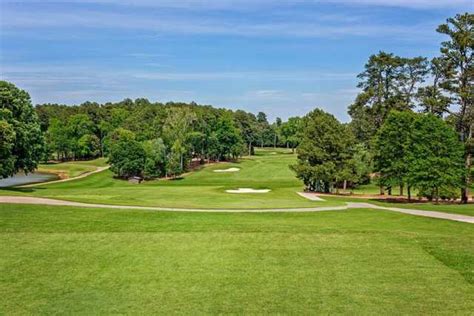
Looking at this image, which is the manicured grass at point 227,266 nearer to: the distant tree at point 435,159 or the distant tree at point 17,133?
the distant tree at point 435,159

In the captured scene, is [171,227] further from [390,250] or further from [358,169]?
[358,169]

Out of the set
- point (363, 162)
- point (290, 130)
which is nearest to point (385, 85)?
point (363, 162)

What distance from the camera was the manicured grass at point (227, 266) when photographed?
11.3m

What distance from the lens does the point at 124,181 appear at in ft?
246

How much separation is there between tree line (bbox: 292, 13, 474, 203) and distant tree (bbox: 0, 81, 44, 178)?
26.4 metres

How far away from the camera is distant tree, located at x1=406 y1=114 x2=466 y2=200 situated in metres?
36.6

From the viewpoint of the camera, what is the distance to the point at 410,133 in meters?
41.5

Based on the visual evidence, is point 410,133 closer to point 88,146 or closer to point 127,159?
point 127,159

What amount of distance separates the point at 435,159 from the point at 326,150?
14.1m

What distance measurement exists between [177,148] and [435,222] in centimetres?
6085

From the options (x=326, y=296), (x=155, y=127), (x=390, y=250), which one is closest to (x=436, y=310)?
(x=326, y=296)

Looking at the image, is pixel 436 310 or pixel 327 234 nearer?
pixel 436 310

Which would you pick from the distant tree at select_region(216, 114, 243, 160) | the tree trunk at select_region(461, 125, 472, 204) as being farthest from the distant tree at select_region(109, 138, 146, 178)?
the tree trunk at select_region(461, 125, 472, 204)

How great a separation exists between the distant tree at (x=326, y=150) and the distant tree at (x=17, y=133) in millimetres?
26401
